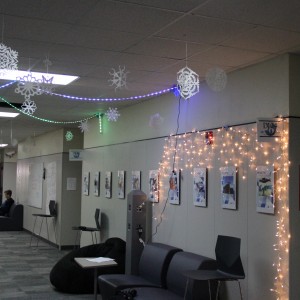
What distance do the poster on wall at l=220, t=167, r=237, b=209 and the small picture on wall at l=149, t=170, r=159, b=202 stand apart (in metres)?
1.71

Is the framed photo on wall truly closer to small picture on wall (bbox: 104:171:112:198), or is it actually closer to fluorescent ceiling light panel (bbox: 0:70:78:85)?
fluorescent ceiling light panel (bbox: 0:70:78:85)

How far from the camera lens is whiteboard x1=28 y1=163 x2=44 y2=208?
13.6 meters

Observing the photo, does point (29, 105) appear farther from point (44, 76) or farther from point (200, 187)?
point (200, 187)

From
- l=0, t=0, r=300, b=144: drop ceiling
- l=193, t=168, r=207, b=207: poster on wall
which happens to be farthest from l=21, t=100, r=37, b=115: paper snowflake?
l=193, t=168, r=207, b=207: poster on wall

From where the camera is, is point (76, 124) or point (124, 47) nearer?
point (124, 47)

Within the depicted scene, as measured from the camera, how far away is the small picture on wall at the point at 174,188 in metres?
6.58

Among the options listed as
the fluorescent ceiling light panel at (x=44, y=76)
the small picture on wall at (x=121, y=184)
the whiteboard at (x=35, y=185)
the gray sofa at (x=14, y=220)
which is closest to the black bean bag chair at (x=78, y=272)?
the small picture on wall at (x=121, y=184)

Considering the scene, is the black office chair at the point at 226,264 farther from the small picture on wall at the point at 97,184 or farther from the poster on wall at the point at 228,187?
the small picture on wall at the point at 97,184

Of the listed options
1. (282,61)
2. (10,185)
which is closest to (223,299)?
(282,61)

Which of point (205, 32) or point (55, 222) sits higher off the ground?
point (205, 32)

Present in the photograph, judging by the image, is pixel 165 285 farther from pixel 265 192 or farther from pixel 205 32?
pixel 205 32

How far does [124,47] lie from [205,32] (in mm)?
924

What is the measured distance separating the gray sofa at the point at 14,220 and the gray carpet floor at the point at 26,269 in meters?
1.73

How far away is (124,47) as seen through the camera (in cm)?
474
